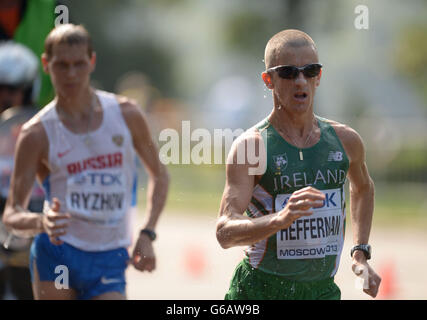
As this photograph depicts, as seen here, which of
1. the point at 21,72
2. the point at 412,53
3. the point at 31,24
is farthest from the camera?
the point at 412,53

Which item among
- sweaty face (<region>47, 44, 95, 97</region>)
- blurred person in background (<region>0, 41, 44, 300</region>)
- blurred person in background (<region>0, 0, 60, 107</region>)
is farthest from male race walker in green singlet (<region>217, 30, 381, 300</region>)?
blurred person in background (<region>0, 0, 60, 107</region>)

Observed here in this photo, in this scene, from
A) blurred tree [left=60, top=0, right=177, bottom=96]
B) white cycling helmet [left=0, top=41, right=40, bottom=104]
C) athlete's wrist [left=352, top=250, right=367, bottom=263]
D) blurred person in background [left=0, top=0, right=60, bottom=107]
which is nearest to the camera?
athlete's wrist [left=352, top=250, right=367, bottom=263]

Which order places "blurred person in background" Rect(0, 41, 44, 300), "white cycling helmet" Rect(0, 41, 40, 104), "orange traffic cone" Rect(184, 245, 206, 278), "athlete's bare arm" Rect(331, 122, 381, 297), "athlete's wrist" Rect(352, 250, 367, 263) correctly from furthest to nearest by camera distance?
"orange traffic cone" Rect(184, 245, 206, 278)
"white cycling helmet" Rect(0, 41, 40, 104)
"blurred person in background" Rect(0, 41, 44, 300)
"athlete's wrist" Rect(352, 250, 367, 263)
"athlete's bare arm" Rect(331, 122, 381, 297)

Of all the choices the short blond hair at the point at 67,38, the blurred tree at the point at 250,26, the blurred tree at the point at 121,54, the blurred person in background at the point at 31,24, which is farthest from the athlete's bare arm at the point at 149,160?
the blurred tree at the point at 121,54

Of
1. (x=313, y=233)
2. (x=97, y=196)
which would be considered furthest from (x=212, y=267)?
(x=313, y=233)

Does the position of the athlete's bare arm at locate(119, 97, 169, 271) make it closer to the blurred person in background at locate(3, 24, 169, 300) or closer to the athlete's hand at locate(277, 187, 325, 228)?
the blurred person in background at locate(3, 24, 169, 300)

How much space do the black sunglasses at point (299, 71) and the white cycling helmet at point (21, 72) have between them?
2.85 meters

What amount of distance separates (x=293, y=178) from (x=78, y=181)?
1.58 m

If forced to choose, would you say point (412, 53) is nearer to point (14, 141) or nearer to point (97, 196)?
point (14, 141)

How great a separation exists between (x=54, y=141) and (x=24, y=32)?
2.42 m

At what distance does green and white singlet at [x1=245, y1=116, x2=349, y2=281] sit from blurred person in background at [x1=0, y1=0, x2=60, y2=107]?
3.24 meters

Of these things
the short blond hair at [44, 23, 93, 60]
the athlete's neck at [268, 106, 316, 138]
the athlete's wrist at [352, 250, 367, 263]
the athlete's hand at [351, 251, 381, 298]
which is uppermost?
the short blond hair at [44, 23, 93, 60]

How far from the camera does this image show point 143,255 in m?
5.29

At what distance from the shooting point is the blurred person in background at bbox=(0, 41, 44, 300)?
20.4ft
